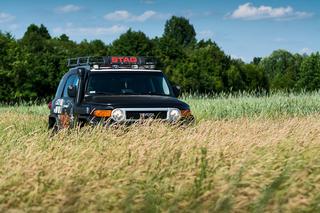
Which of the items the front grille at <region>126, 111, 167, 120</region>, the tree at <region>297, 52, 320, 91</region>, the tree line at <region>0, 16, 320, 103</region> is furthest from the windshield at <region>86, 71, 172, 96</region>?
the tree at <region>297, 52, 320, 91</region>

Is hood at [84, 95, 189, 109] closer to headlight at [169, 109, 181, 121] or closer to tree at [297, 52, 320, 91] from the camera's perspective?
headlight at [169, 109, 181, 121]

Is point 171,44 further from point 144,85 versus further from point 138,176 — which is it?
point 138,176

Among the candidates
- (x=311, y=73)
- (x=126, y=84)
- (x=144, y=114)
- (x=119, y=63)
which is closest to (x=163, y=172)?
(x=144, y=114)

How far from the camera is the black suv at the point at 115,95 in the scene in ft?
39.2

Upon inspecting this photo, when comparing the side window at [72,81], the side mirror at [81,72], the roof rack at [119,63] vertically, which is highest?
the roof rack at [119,63]

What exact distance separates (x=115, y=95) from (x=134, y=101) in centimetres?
65

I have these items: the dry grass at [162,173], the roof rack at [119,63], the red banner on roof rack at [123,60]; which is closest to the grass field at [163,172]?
the dry grass at [162,173]

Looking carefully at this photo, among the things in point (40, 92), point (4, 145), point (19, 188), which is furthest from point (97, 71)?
point (40, 92)

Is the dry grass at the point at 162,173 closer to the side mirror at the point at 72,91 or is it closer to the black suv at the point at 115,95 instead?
the black suv at the point at 115,95

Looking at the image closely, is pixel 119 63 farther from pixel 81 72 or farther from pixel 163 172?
pixel 163 172

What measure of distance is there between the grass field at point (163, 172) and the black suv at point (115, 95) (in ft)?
6.64

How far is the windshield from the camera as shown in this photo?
12.9 metres

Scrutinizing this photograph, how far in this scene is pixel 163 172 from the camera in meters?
7.43

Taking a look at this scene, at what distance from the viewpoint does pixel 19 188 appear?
6676 millimetres
